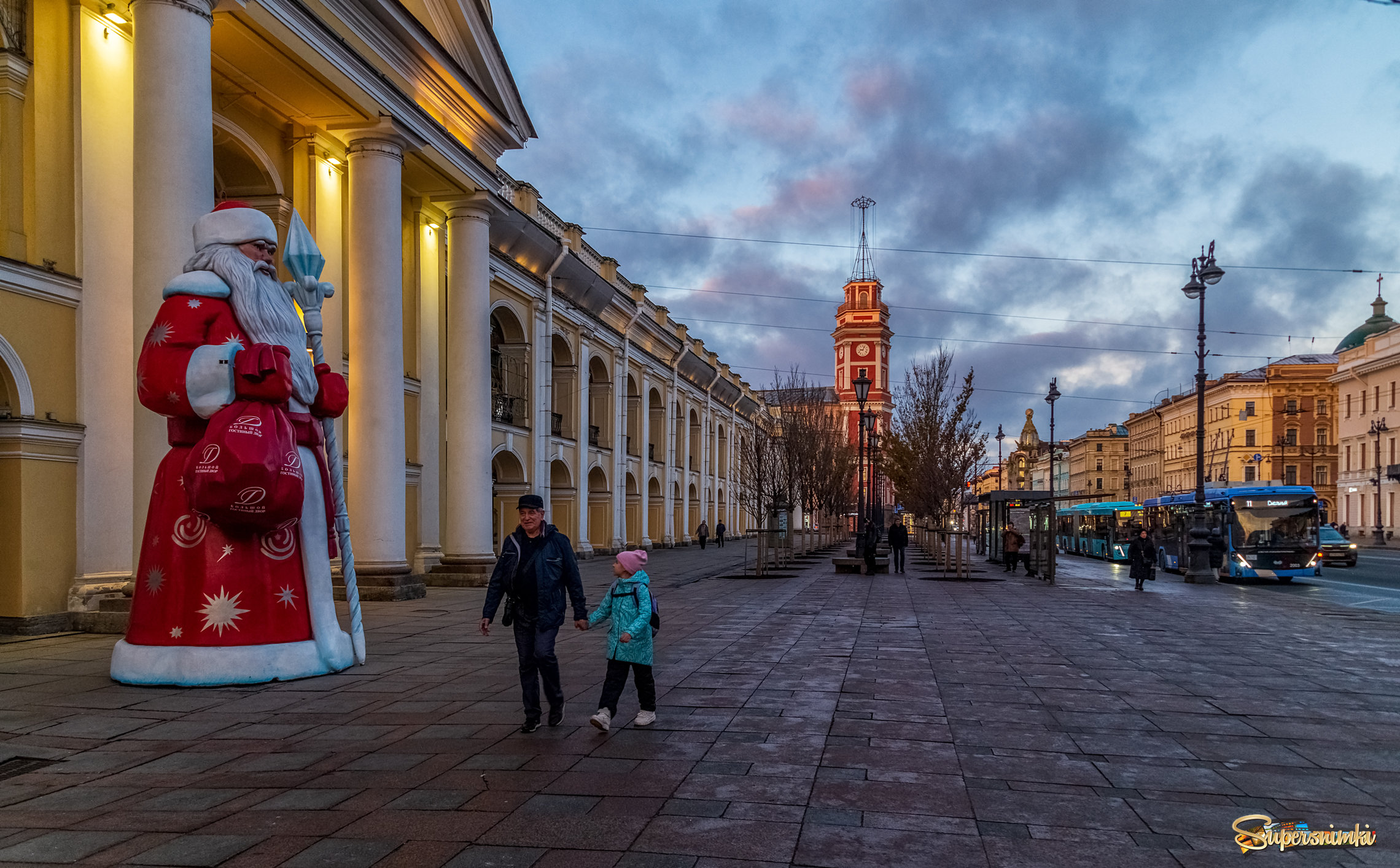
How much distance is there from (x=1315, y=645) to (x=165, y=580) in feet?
43.0

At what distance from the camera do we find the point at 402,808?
5.23 metres

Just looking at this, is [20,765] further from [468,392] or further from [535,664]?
[468,392]

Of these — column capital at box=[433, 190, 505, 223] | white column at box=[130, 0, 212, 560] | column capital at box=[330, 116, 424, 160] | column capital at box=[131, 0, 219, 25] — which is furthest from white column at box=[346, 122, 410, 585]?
white column at box=[130, 0, 212, 560]

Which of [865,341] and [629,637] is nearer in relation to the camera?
[629,637]

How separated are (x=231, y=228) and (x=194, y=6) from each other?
16.7 ft

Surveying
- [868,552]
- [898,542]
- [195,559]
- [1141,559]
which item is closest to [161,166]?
[195,559]

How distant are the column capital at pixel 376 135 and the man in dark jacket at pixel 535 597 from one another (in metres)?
12.3

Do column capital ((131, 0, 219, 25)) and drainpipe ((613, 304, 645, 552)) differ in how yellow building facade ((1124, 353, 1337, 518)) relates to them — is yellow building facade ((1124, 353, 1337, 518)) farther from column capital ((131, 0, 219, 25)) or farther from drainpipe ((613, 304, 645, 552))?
column capital ((131, 0, 219, 25))

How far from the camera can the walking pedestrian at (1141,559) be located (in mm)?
22547

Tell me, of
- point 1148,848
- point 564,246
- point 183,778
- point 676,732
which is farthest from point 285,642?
point 564,246

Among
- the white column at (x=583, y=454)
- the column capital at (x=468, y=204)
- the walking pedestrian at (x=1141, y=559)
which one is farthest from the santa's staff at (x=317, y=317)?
the white column at (x=583, y=454)

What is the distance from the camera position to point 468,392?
20.8 metres

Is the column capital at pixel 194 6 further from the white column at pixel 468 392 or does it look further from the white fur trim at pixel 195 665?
the white column at pixel 468 392

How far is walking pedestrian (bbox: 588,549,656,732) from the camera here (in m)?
7.12
